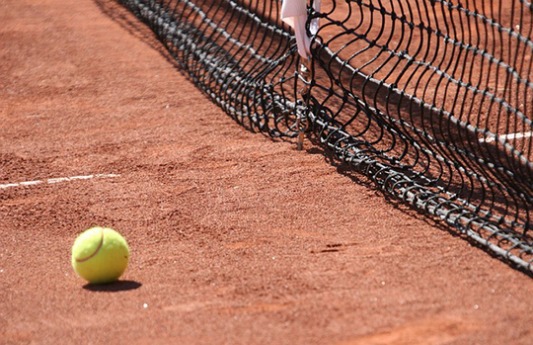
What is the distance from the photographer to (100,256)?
513cm

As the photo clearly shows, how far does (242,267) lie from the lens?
5.39 metres

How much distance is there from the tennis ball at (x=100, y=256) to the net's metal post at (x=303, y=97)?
239cm

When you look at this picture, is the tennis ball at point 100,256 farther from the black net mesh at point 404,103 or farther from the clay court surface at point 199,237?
the black net mesh at point 404,103

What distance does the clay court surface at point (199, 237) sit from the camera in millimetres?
4625

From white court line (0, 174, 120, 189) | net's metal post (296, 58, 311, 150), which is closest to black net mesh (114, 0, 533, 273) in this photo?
net's metal post (296, 58, 311, 150)

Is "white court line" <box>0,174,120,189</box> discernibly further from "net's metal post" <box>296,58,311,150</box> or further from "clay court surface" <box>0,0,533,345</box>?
"net's metal post" <box>296,58,311,150</box>

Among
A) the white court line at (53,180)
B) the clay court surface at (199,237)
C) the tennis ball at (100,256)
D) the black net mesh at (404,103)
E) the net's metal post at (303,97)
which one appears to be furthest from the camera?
the net's metal post at (303,97)

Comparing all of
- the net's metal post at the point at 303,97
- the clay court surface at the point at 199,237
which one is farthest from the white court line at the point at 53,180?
the net's metal post at the point at 303,97

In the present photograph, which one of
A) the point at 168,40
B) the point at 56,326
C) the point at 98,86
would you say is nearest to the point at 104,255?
the point at 56,326

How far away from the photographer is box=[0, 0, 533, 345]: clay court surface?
4.62 metres

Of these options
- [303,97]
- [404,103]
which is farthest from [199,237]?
[404,103]

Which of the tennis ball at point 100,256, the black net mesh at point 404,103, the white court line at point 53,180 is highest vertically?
the black net mesh at point 404,103

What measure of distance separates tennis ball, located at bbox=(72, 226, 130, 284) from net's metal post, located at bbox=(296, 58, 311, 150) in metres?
2.39

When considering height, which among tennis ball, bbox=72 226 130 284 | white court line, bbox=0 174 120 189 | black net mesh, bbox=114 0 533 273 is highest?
black net mesh, bbox=114 0 533 273
